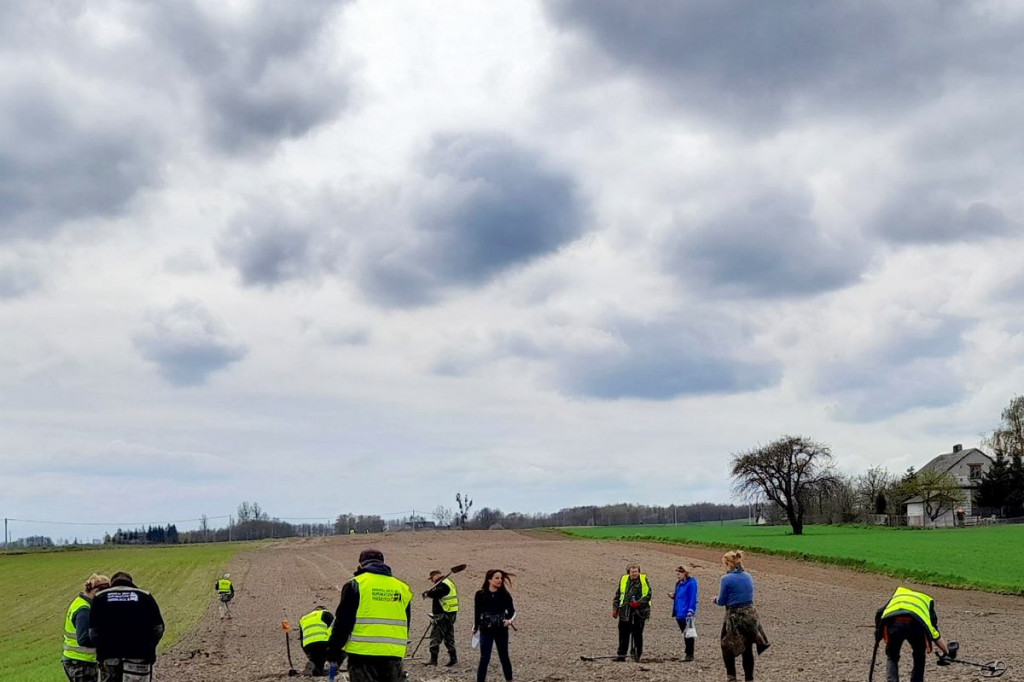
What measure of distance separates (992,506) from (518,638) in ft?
323

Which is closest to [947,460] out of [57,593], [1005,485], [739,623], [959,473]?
[959,473]

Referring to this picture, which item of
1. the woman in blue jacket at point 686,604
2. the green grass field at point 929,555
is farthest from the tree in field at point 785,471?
the woman in blue jacket at point 686,604

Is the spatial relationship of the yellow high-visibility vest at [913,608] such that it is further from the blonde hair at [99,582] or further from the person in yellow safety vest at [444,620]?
the person in yellow safety vest at [444,620]

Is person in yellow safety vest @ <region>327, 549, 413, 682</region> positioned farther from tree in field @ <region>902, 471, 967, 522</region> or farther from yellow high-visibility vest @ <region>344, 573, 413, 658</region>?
tree in field @ <region>902, 471, 967, 522</region>

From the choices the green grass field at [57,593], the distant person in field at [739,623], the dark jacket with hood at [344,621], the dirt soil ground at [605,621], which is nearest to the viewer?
the dark jacket with hood at [344,621]

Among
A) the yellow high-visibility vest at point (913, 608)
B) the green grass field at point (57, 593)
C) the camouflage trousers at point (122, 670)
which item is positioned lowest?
the green grass field at point (57, 593)

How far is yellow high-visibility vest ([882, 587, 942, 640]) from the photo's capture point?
1248 centimetres

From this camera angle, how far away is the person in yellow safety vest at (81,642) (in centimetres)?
1208

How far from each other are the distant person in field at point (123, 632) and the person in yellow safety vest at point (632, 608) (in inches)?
403

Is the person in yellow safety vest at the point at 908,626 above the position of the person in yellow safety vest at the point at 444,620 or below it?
above

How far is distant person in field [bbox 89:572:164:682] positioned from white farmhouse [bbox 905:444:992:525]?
10728 centimetres

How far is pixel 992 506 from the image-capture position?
109 meters

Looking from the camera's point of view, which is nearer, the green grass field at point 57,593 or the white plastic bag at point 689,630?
Answer: the white plastic bag at point 689,630

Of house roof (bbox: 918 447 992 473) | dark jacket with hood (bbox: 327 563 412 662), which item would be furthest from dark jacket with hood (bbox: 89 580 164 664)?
house roof (bbox: 918 447 992 473)
